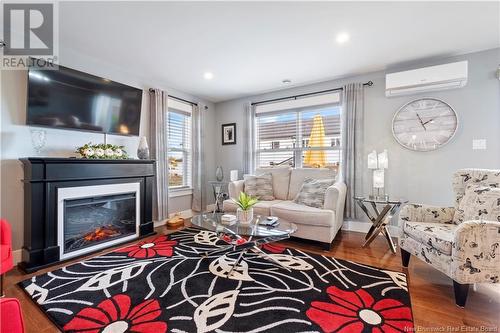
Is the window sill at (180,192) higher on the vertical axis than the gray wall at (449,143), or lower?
lower

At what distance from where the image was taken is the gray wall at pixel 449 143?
2711 millimetres

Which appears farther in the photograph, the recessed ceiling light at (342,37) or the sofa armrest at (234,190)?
the sofa armrest at (234,190)

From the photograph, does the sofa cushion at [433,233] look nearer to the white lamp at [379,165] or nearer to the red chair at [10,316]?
the white lamp at [379,165]

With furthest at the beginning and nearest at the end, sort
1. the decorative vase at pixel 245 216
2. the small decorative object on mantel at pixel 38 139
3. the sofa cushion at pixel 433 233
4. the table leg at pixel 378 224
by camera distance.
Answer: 1. the table leg at pixel 378 224
2. the small decorative object on mantel at pixel 38 139
3. the decorative vase at pixel 245 216
4. the sofa cushion at pixel 433 233

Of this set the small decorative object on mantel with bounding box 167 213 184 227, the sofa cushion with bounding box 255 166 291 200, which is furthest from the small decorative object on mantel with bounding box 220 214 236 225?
the small decorative object on mantel with bounding box 167 213 184 227

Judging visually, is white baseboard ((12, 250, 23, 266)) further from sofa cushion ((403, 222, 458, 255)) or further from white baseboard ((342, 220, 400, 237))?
white baseboard ((342, 220, 400, 237))

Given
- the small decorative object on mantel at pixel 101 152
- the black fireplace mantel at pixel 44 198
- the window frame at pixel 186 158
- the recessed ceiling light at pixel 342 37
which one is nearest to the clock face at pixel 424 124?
the recessed ceiling light at pixel 342 37

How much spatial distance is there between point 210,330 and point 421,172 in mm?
3237

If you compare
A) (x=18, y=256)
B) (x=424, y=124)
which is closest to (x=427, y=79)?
(x=424, y=124)

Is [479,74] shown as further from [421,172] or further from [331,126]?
[331,126]

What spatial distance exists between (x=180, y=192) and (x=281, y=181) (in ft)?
6.12

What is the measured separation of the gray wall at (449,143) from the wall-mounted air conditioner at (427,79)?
0.16 meters

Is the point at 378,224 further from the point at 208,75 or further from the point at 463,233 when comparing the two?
the point at 208,75

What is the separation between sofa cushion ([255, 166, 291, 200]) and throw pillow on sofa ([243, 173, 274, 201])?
9 centimetres
